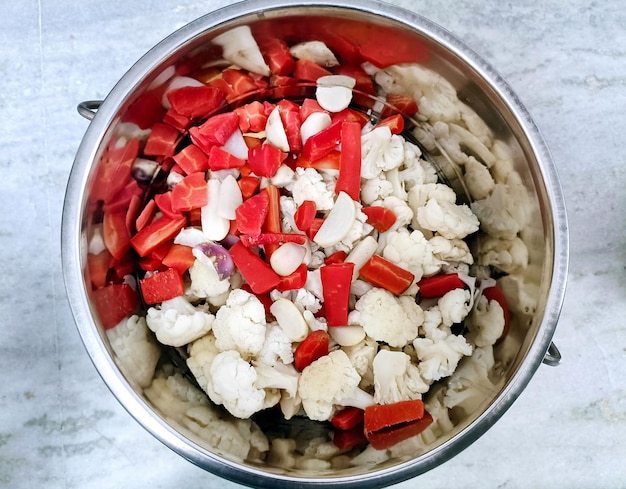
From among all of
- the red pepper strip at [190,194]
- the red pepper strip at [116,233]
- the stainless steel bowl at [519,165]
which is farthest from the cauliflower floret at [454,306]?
the red pepper strip at [116,233]

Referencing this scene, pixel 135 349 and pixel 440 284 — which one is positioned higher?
pixel 440 284

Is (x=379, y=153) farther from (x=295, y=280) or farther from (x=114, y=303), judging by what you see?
(x=114, y=303)

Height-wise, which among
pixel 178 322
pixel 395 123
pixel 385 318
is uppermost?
pixel 395 123

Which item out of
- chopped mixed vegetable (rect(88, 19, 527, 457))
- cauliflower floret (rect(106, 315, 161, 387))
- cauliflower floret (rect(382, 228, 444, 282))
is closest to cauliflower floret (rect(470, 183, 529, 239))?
chopped mixed vegetable (rect(88, 19, 527, 457))

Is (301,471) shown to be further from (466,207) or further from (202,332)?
(466,207)

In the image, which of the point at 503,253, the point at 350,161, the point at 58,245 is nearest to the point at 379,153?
the point at 350,161

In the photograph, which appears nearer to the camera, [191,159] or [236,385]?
[236,385]

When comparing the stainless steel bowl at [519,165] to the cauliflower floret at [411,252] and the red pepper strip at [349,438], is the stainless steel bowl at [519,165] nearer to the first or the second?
the red pepper strip at [349,438]
